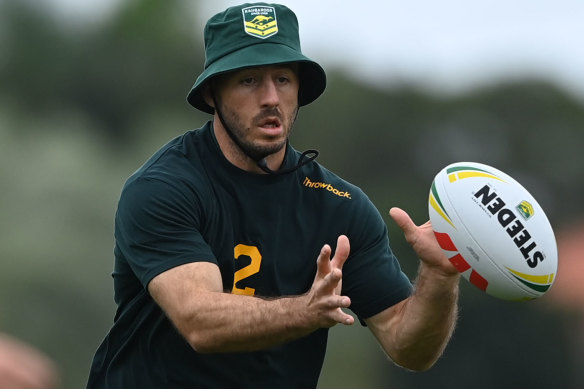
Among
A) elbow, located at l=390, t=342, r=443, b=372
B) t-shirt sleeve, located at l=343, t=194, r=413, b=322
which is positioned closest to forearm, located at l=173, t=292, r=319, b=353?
t-shirt sleeve, located at l=343, t=194, r=413, b=322

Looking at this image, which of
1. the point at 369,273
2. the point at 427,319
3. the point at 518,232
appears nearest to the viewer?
the point at 518,232

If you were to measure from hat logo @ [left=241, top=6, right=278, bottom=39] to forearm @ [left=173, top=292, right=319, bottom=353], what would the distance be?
5.40 feet

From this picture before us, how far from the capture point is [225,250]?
28.6 feet

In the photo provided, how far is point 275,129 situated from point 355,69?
131 ft

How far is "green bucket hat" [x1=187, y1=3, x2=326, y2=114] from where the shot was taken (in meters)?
8.88

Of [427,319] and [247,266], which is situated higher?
[247,266]

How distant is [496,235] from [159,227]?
1.84 meters

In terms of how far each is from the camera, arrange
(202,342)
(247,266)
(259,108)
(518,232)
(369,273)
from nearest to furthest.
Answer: (202,342) → (518,232) → (247,266) → (259,108) → (369,273)

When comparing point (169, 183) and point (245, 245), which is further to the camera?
point (245, 245)

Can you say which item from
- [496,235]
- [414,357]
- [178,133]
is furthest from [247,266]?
[178,133]

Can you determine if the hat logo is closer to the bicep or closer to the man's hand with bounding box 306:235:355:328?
the bicep

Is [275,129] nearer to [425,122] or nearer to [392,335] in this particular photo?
[392,335]

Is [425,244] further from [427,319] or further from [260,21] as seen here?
[260,21]

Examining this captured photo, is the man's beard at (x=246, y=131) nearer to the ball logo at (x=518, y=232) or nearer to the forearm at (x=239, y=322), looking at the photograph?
the forearm at (x=239, y=322)
